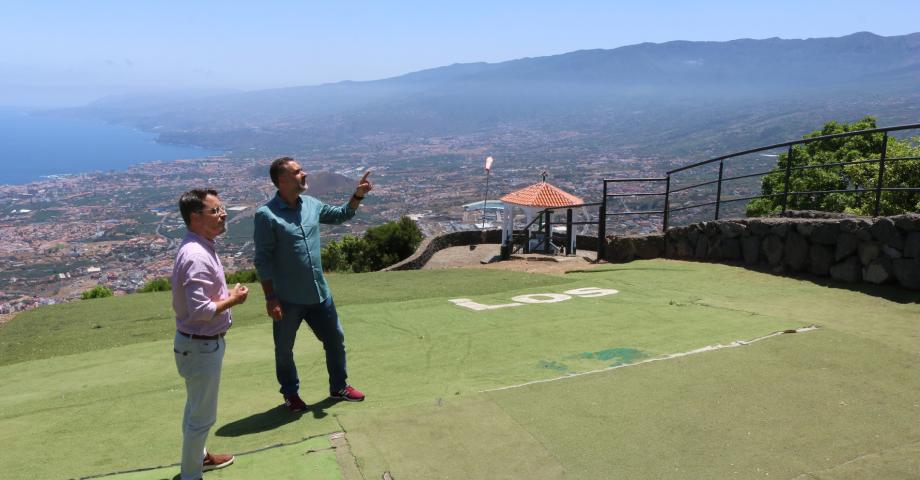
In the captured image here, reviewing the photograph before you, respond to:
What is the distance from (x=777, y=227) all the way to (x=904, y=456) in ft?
18.8

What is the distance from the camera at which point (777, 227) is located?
866 centimetres

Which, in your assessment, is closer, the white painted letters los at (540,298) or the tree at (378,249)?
the white painted letters los at (540,298)

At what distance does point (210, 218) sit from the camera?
10.8ft

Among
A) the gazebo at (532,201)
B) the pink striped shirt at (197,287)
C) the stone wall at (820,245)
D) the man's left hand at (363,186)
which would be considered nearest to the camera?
the pink striped shirt at (197,287)

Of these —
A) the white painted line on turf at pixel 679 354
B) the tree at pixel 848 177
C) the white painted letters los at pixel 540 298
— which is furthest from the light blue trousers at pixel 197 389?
the tree at pixel 848 177

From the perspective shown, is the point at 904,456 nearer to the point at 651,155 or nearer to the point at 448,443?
the point at 448,443

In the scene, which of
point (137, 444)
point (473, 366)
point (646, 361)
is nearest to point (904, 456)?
point (646, 361)

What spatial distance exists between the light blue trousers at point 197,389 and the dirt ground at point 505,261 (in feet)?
28.4

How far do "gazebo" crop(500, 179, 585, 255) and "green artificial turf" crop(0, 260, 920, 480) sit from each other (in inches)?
500

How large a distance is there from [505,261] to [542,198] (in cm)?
586

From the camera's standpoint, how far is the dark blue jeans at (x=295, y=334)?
436 centimetres

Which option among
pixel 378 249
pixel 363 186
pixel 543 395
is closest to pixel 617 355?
pixel 543 395

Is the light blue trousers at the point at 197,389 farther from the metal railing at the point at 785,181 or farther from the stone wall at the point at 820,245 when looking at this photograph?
the stone wall at the point at 820,245

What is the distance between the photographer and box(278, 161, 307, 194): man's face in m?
4.18
